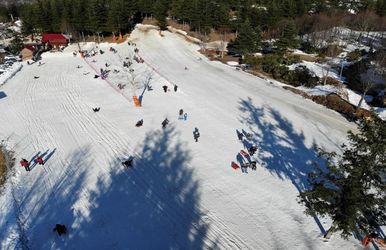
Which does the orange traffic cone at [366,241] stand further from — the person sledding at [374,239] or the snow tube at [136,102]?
the snow tube at [136,102]

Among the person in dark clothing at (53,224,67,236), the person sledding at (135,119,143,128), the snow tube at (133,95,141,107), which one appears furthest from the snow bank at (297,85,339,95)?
the person in dark clothing at (53,224,67,236)

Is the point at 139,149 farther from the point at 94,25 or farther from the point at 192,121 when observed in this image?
the point at 94,25

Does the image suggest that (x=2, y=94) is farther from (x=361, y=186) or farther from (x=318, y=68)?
(x=318, y=68)

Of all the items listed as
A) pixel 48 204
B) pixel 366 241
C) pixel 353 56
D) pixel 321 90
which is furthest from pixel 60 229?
pixel 353 56

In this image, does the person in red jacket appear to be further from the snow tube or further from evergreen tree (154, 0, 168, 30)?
evergreen tree (154, 0, 168, 30)

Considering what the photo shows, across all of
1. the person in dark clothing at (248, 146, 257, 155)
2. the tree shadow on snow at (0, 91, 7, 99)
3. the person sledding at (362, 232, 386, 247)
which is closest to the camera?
the person sledding at (362, 232, 386, 247)
